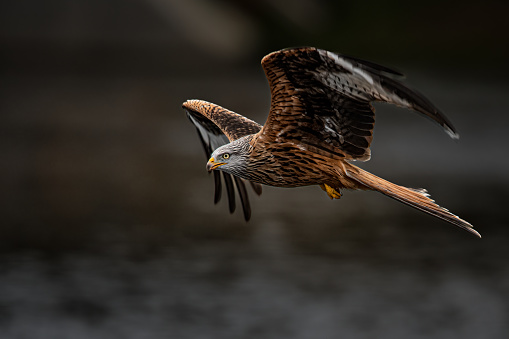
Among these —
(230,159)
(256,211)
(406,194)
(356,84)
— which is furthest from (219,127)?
(256,211)

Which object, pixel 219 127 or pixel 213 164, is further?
pixel 219 127

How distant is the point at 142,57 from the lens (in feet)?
263

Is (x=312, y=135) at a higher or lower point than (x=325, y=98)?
lower

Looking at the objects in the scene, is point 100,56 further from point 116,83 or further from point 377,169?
point 377,169

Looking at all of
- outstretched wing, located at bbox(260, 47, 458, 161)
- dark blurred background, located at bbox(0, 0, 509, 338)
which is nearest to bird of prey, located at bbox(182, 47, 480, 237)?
outstretched wing, located at bbox(260, 47, 458, 161)

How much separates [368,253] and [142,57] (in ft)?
156

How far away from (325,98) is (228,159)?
968 mm

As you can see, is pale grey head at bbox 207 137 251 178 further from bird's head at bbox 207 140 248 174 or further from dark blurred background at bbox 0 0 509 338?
dark blurred background at bbox 0 0 509 338

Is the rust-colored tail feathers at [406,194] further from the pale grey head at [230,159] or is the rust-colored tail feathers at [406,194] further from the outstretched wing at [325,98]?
the pale grey head at [230,159]

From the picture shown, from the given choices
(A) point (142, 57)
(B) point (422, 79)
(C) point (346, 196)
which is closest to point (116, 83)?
(A) point (142, 57)

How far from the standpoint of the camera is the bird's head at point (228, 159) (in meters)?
7.03

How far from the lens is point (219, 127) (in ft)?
27.6

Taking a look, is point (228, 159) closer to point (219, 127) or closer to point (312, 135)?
point (312, 135)

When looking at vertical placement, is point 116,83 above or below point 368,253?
above
